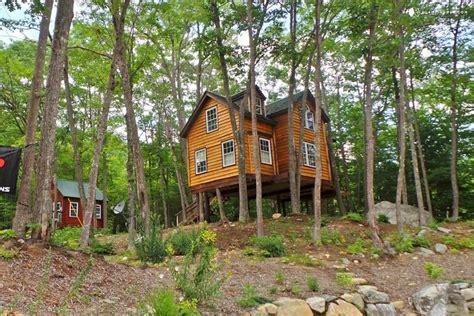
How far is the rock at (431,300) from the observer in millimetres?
7906

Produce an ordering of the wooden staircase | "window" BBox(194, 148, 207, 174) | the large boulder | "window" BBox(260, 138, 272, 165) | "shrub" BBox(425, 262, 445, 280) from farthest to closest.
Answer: the wooden staircase → "window" BBox(194, 148, 207, 174) → "window" BBox(260, 138, 272, 165) → the large boulder → "shrub" BBox(425, 262, 445, 280)

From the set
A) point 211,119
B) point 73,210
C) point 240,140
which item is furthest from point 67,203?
point 240,140

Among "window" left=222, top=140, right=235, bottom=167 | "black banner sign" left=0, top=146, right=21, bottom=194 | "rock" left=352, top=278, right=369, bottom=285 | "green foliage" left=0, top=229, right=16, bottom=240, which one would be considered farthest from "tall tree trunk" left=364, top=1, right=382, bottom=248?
"black banner sign" left=0, top=146, right=21, bottom=194

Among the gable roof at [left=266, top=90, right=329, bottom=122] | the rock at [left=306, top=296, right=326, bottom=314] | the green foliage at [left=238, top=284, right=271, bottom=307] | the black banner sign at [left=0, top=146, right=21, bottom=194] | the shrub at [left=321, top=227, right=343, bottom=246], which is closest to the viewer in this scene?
the green foliage at [left=238, top=284, right=271, bottom=307]

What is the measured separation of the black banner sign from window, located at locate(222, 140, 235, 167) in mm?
11146

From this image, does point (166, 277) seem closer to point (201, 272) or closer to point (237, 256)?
point (201, 272)

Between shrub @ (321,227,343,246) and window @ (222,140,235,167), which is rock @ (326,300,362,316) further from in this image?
window @ (222,140,235,167)

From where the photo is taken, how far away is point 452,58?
1748cm

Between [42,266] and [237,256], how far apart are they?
615cm

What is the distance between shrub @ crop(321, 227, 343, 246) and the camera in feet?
41.3

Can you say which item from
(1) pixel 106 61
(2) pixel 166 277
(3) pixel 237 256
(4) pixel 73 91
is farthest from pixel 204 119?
(2) pixel 166 277

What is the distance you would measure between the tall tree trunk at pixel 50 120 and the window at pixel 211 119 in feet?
38.7

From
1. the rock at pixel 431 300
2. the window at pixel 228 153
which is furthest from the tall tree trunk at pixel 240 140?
the rock at pixel 431 300

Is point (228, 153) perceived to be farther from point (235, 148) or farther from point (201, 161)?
point (201, 161)
